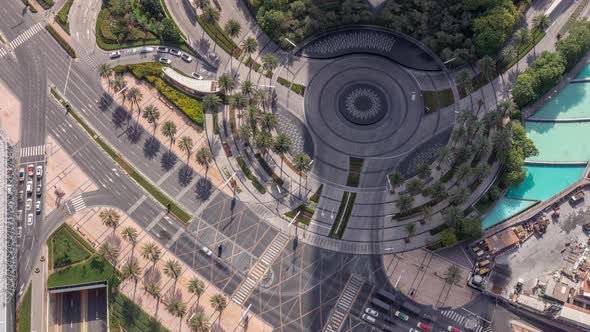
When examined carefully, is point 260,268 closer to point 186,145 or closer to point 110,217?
point 186,145

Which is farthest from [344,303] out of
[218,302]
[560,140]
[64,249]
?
[560,140]

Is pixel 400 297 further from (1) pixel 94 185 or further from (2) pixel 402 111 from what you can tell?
(1) pixel 94 185

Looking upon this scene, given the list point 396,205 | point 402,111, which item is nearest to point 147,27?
point 402,111

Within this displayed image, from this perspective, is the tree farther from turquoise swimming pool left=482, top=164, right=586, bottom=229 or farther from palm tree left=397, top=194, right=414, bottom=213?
turquoise swimming pool left=482, top=164, right=586, bottom=229

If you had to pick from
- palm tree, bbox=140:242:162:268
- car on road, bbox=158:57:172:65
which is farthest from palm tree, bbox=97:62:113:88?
palm tree, bbox=140:242:162:268

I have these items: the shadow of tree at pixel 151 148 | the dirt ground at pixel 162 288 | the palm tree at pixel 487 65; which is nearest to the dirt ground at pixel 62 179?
the dirt ground at pixel 162 288
